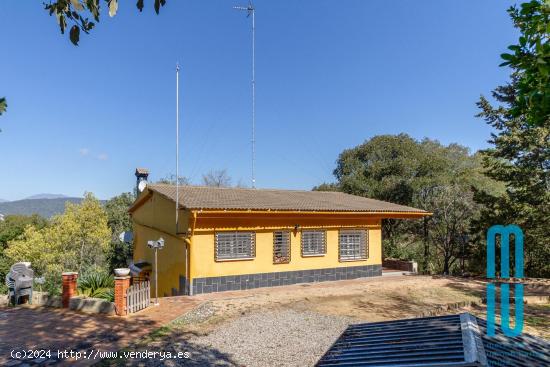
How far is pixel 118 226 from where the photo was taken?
33938 millimetres

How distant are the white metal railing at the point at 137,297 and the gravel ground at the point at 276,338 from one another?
2928mm

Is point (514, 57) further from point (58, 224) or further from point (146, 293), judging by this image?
point (58, 224)

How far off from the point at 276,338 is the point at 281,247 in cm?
726

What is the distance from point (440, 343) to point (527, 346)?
669 millimetres

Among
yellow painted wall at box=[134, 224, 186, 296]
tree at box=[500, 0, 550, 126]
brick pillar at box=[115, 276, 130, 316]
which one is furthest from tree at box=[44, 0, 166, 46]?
yellow painted wall at box=[134, 224, 186, 296]

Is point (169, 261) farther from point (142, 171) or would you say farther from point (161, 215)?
point (142, 171)

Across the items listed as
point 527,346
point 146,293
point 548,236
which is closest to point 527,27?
point 527,346

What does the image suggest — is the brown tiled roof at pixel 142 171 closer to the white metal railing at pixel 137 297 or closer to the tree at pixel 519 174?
the white metal railing at pixel 137 297

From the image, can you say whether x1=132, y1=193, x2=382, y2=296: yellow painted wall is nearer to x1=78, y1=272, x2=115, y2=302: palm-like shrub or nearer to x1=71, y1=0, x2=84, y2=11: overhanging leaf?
x1=78, y1=272, x2=115, y2=302: palm-like shrub

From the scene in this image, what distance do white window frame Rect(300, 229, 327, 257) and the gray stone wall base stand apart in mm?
759

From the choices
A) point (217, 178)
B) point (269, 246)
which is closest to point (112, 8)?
point (269, 246)

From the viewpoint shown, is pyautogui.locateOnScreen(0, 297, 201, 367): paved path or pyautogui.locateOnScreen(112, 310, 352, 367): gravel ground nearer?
pyautogui.locateOnScreen(112, 310, 352, 367): gravel ground

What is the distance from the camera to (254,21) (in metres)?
19.0

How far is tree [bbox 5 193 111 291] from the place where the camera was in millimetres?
27141
